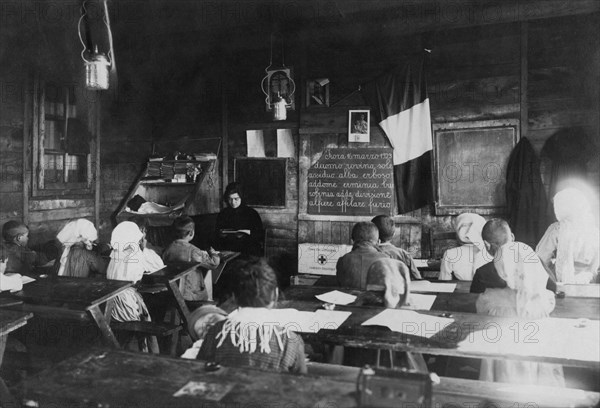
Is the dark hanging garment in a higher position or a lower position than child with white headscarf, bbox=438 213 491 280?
higher

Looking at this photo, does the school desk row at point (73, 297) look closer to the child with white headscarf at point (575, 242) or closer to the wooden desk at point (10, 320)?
the wooden desk at point (10, 320)

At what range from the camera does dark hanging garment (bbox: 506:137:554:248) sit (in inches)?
243

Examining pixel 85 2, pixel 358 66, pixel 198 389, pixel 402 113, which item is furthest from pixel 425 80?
pixel 198 389

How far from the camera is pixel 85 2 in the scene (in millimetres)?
4840

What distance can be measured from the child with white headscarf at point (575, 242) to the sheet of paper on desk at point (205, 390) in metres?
3.91

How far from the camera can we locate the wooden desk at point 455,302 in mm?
3234

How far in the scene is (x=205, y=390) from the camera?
1.88m

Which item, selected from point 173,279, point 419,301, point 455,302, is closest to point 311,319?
point 419,301

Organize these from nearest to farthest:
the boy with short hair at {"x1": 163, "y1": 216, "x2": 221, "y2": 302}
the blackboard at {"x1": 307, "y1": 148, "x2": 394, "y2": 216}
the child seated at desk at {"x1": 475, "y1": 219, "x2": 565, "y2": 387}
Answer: the child seated at desk at {"x1": 475, "y1": 219, "x2": 565, "y2": 387}
the boy with short hair at {"x1": 163, "y1": 216, "x2": 221, "y2": 302}
the blackboard at {"x1": 307, "y1": 148, "x2": 394, "y2": 216}

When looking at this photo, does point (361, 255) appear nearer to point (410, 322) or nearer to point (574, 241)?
point (410, 322)

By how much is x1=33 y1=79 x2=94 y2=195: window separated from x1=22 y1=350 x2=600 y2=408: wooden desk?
15.9 feet

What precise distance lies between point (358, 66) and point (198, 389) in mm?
6040

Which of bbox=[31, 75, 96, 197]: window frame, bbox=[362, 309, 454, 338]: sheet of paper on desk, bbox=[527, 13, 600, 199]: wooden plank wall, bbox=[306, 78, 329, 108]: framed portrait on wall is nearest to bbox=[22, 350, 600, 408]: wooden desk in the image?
bbox=[362, 309, 454, 338]: sheet of paper on desk

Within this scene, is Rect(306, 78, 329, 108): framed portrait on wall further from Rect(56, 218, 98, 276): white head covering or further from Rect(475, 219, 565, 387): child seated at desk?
Rect(475, 219, 565, 387): child seated at desk
